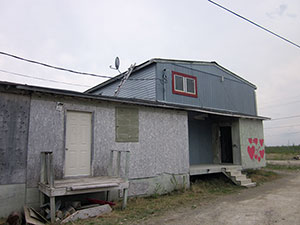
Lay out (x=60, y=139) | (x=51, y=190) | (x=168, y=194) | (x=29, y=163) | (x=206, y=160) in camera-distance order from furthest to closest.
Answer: (x=206, y=160)
(x=168, y=194)
(x=60, y=139)
(x=29, y=163)
(x=51, y=190)

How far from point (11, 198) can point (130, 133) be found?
A: 378 centimetres

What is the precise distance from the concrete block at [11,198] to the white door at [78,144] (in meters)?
1.19

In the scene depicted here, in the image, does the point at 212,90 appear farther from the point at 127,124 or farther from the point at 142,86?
the point at 127,124

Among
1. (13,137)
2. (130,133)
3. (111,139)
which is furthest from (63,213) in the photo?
(130,133)

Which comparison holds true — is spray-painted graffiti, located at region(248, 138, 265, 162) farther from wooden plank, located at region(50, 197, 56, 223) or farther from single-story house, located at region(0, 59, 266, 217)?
wooden plank, located at region(50, 197, 56, 223)

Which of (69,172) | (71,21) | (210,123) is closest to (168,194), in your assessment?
(69,172)

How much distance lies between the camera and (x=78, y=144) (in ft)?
22.2

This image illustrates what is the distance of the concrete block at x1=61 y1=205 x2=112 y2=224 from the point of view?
5.33 metres

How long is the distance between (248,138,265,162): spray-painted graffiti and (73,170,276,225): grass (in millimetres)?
1529

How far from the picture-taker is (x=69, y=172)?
6484 millimetres

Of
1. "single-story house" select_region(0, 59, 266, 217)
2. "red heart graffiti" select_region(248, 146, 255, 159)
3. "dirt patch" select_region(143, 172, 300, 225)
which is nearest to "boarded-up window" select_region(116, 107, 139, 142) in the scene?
"single-story house" select_region(0, 59, 266, 217)

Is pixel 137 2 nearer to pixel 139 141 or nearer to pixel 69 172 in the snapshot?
pixel 139 141

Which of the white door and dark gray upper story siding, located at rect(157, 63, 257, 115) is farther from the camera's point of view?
dark gray upper story siding, located at rect(157, 63, 257, 115)

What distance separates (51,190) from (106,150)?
239 cm
